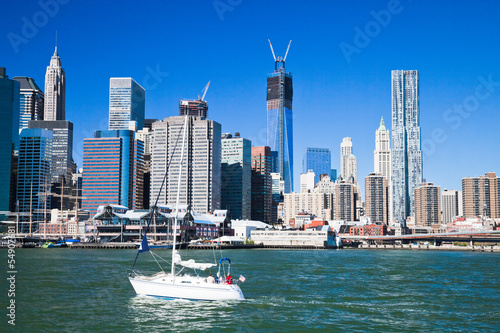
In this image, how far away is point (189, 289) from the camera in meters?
52.9

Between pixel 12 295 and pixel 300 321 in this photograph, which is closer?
pixel 300 321

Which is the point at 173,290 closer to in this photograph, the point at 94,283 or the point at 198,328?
the point at 198,328

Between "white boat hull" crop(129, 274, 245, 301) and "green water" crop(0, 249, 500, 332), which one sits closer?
"green water" crop(0, 249, 500, 332)

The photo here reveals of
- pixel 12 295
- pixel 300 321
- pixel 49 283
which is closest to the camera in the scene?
pixel 300 321

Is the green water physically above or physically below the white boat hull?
below

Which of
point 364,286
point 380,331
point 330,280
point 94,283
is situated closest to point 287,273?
point 330,280

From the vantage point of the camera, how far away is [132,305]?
52875mm

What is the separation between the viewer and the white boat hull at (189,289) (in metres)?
52.7

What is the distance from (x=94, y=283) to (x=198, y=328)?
29351 millimetres

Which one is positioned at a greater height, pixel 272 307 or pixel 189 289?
pixel 189 289

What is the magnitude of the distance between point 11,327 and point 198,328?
1433 centimetres

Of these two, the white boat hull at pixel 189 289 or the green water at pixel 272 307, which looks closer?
the green water at pixel 272 307

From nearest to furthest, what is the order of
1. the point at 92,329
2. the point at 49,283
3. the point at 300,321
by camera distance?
the point at 92,329 < the point at 300,321 < the point at 49,283

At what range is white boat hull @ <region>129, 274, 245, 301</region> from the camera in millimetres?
52719
